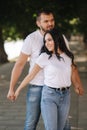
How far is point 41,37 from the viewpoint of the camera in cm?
530

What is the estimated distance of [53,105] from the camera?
485 cm

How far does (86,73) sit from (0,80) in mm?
3822

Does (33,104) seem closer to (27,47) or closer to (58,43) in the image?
(27,47)

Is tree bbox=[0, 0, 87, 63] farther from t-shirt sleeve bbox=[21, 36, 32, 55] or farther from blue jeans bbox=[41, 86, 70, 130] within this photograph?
blue jeans bbox=[41, 86, 70, 130]

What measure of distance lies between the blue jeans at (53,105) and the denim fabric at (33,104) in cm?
32

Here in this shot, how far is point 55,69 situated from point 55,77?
3.5 inches

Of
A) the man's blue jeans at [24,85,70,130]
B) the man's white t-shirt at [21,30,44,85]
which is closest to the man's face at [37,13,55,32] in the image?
the man's white t-shirt at [21,30,44,85]

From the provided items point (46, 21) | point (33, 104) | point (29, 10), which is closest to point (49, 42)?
point (46, 21)

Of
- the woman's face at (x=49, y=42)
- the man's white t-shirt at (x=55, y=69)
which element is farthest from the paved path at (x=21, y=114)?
the woman's face at (x=49, y=42)

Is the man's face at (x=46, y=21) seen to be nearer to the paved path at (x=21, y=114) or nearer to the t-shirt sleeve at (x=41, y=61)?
the t-shirt sleeve at (x=41, y=61)

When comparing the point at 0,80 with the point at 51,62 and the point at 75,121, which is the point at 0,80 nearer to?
the point at 75,121

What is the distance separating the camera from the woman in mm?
4855

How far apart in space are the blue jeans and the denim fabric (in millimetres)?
324

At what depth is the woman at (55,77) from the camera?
4855 mm
